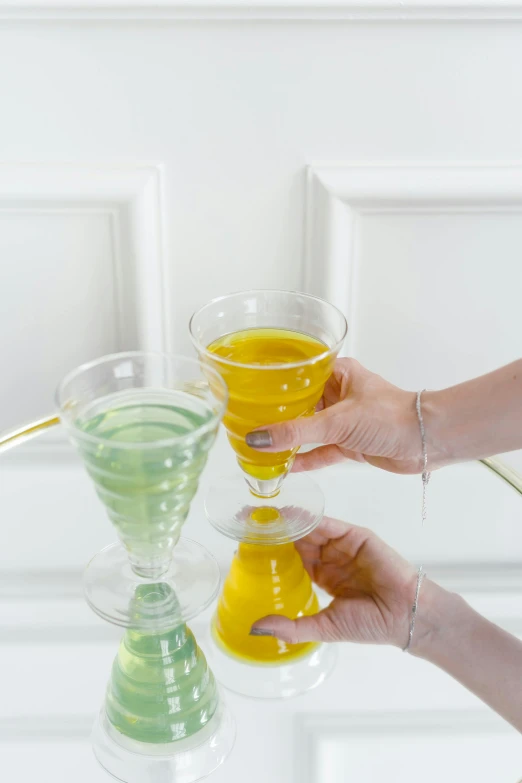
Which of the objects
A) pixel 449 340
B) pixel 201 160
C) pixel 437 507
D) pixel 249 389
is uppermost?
pixel 201 160

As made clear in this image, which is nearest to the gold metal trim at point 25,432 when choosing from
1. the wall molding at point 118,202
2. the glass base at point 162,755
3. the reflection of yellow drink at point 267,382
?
the wall molding at point 118,202

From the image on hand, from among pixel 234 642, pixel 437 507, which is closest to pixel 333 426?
pixel 234 642

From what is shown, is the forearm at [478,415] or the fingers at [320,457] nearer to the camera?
the forearm at [478,415]

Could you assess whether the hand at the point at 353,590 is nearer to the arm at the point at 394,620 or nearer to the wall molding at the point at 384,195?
the arm at the point at 394,620

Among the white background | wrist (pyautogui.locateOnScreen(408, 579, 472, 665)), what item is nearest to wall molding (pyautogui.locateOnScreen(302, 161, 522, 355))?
the white background

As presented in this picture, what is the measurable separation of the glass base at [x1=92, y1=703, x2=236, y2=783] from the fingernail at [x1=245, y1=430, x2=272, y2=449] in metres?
0.23

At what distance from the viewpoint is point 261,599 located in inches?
28.7

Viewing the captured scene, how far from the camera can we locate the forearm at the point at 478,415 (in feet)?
2.52

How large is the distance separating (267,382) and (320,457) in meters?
0.25

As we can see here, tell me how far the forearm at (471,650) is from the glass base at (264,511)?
0.47 feet

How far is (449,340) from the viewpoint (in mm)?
1036

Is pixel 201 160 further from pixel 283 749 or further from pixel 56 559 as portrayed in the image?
pixel 283 749

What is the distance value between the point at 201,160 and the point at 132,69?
0.12 m

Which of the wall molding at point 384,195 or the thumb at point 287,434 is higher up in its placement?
the wall molding at point 384,195
